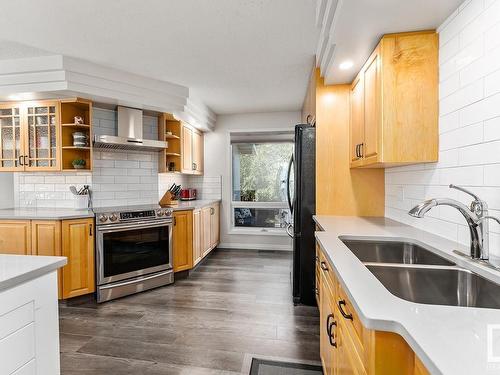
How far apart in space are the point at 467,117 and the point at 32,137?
13.3ft

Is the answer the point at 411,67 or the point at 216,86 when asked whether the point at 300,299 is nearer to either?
the point at 411,67

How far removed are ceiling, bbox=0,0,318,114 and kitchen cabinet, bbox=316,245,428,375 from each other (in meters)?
2.00

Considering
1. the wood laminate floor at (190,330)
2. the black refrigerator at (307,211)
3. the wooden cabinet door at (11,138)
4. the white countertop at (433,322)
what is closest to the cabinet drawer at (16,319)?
the wood laminate floor at (190,330)

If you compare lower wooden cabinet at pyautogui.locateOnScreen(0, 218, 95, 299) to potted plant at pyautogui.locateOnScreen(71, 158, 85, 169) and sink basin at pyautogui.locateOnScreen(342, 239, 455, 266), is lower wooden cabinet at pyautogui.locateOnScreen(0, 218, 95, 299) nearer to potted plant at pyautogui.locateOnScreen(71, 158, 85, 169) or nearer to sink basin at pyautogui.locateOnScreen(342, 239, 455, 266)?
potted plant at pyautogui.locateOnScreen(71, 158, 85, 169)

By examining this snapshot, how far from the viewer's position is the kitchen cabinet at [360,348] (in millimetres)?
728

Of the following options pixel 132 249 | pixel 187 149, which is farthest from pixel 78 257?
pixel 187 149

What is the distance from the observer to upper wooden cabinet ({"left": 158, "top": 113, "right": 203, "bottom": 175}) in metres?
3.90

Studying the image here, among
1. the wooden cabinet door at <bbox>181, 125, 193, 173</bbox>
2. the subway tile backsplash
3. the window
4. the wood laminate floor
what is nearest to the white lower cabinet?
the wood laminate floor

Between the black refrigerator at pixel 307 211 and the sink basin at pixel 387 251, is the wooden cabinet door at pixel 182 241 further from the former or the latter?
the sink basin at pixel 387 251

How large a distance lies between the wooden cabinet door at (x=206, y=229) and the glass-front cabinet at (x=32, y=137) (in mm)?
1906

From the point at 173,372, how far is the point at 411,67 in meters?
2.52

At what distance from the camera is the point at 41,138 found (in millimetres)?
3219

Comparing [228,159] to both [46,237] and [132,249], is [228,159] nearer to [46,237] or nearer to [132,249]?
[132,249]

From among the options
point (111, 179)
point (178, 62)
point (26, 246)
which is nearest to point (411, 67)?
point (178, 62)
